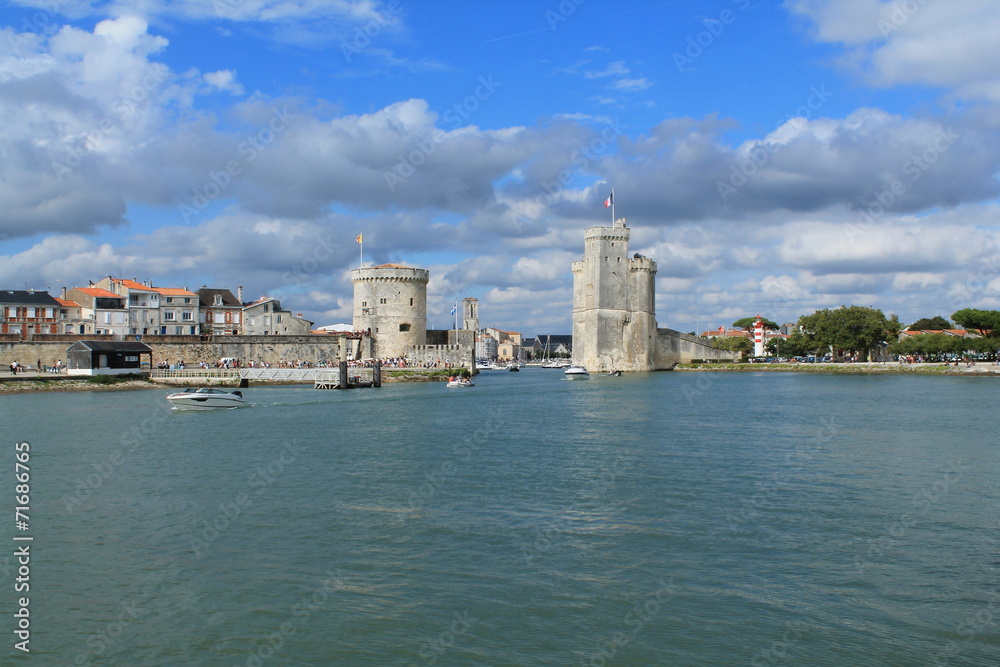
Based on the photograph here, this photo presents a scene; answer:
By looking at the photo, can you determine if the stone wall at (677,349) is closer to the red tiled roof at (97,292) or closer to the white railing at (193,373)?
the white railing at (193,373)

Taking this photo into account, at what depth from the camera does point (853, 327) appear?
7012 cm

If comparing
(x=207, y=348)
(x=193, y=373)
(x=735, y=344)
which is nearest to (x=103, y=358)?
(x=193, y=373)

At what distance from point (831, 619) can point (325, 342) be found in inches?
2055

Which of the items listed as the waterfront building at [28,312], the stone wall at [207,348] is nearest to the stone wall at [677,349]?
the stone wall at [207,348]

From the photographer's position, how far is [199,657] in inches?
292

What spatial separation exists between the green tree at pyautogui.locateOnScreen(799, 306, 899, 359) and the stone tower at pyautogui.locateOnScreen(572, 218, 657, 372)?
53.2 ft

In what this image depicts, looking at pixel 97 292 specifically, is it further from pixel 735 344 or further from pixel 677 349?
pixel 735 344

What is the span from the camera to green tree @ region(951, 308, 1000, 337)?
77.6m

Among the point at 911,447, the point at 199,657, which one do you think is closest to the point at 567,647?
the point at 199,657

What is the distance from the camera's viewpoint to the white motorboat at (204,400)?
3228 cm

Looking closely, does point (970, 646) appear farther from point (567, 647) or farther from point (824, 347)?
point (824, 347)

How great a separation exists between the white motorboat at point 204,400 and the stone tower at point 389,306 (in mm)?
25277

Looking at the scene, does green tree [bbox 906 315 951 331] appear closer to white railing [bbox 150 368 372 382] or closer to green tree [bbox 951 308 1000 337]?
green tree [bbox 951 308 1000 337]
